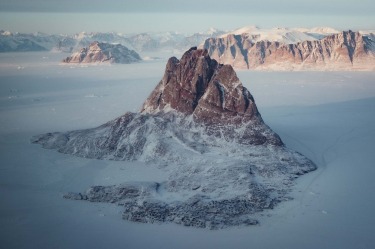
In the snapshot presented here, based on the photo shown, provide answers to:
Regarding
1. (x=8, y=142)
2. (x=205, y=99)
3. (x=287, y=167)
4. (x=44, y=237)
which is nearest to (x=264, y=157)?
(x=287, y=167)

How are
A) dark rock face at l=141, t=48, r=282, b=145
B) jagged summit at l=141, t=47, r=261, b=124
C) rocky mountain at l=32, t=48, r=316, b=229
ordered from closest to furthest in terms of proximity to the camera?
rocky mountain at l=32, t=48, r=316, b=229, dark rock face at l=141, t=48, r=282, b=145, jagged summit at l=141, t=47, r=261, b=124

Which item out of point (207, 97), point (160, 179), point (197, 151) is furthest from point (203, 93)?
point (160, 179)

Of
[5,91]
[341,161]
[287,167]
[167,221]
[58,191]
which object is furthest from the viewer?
[5,91]

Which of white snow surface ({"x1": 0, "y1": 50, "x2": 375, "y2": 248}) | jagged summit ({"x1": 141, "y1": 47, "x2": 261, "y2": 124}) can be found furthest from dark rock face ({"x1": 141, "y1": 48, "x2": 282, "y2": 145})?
white snow surface ({"x1": 0, "y1": 50, "x2": 375, "y2": 248})

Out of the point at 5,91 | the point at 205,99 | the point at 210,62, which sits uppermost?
the point at 210,62

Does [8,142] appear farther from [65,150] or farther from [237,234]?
[237,234]

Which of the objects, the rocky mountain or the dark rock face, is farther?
the dark rock face

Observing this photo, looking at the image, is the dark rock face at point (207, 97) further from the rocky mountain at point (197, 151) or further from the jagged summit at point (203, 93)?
the rocky mountain at point (197, 151)

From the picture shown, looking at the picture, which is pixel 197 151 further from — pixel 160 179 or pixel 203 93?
pixel 203 93

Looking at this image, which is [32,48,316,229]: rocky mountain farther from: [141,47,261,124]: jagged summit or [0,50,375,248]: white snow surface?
[0,50,375,248]: white snow surface
